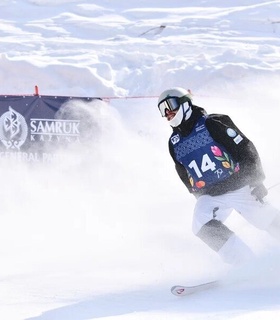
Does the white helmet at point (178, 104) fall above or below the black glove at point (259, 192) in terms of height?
above

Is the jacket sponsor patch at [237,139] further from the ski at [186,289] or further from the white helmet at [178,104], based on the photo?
the ski at [186,289]

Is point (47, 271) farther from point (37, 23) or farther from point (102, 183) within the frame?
point (37, 23)

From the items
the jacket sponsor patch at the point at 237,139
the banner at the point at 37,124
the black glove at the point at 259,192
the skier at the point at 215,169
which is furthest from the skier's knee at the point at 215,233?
the banner at the point at 37,124

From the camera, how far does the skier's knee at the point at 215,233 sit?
622 centimetres

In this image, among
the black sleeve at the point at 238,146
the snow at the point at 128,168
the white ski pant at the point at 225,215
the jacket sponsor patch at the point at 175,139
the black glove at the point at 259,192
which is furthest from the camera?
the jacket sponsor patch at the point at 175,139

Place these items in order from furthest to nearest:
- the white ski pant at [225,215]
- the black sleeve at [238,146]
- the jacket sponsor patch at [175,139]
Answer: the jacket sponsor patch at [175,139], the black sleeve at [238,146], the white ski pant at [225,215]

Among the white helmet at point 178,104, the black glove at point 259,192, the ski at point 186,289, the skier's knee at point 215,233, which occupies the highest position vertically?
the white helmet at point 178,104

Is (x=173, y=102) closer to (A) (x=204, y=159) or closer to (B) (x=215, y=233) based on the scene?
(A) (x=204, y=159)

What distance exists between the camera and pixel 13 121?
12297mm

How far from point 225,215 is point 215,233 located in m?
0.27

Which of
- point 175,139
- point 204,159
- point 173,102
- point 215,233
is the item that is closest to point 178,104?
point 173,102

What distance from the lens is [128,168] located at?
12.5 metres

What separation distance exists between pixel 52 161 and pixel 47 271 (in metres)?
5.24

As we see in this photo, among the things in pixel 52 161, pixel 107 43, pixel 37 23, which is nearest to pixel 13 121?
pixel 52 161
